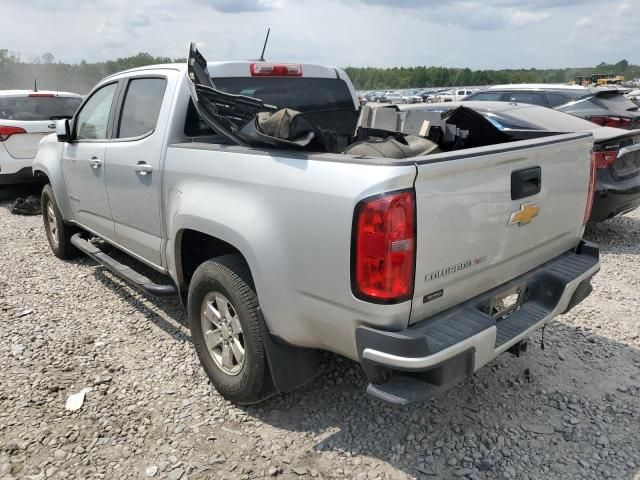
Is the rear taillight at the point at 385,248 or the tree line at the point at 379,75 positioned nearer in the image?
the rear taillight at the point at 385,248

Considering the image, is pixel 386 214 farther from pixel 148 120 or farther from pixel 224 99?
pixel 148 120

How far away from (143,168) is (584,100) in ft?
26.1

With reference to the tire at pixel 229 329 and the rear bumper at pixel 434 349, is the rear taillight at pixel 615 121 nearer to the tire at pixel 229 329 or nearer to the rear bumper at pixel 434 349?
the rear bumper at pixel 434 349

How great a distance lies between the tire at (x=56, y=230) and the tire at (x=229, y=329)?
2967mm

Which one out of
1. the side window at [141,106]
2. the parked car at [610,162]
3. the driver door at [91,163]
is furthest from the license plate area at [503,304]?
the parked car at [610,162]

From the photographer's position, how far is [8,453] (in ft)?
9.12

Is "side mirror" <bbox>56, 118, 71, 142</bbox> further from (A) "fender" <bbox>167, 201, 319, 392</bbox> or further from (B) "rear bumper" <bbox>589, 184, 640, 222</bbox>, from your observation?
(B) "rear bumper" <bbox>589, 184, 640, 222</bbox>

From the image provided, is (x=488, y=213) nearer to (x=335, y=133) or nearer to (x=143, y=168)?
(x=335, y=133)

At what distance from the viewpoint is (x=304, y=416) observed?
306 cm

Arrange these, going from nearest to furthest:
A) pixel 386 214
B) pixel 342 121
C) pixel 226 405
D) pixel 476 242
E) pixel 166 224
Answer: pixel 386 214, pixel 476 242, pixel 226 405, pixel 166 224, pixel 342 121

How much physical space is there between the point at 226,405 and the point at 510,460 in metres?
1.59

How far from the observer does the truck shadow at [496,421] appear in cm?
266

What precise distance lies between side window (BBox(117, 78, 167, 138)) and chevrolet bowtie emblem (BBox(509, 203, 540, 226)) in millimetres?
2379

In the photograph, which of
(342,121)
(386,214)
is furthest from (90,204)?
(386,214)
